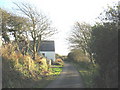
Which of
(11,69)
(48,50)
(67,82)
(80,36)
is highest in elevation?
(80,36)

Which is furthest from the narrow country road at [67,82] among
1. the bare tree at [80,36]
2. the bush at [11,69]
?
the bare tree at [80,36]

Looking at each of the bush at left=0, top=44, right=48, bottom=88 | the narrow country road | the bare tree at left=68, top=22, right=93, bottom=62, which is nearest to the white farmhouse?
the bare tree at left=68, top=22, right=93, bottom=62

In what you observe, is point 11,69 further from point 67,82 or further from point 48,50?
point 48,50

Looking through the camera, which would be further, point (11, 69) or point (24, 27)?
point (24, 27)

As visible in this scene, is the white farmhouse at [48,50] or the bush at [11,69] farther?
the white farmhouse at [48,50]

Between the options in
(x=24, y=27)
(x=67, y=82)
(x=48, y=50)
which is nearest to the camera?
(x=67, y=82)

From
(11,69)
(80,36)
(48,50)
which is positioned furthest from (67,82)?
(48,50)

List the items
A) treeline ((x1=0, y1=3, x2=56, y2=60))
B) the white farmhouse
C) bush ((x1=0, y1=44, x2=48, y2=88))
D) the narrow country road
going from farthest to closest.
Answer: the white farmhouse, treeline ((x1=0, y1=3, x2=56, y2=60)), the narrow country road, bush ((x1=0, y1=44, x2=48, y2=88))

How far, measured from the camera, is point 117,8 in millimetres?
15406

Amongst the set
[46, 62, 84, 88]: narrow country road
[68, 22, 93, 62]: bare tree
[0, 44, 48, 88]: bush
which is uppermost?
[68, 22, 93, 62]: bare tree

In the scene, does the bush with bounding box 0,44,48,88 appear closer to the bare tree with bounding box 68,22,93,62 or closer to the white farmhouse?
the bare tree with bounding box 68,22,93,62

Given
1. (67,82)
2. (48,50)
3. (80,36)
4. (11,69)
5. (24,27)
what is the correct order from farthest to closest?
(48,50) → (80,36) → (24,27) → (67,82) → (11,69)

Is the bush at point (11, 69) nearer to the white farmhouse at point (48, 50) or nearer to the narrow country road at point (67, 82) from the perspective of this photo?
the narrow country road at point (67, 82)

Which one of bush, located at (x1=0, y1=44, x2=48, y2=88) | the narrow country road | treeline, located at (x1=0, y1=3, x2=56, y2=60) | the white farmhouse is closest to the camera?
bush, located at (x1=0, y1=44, x2=48, y2=88)
